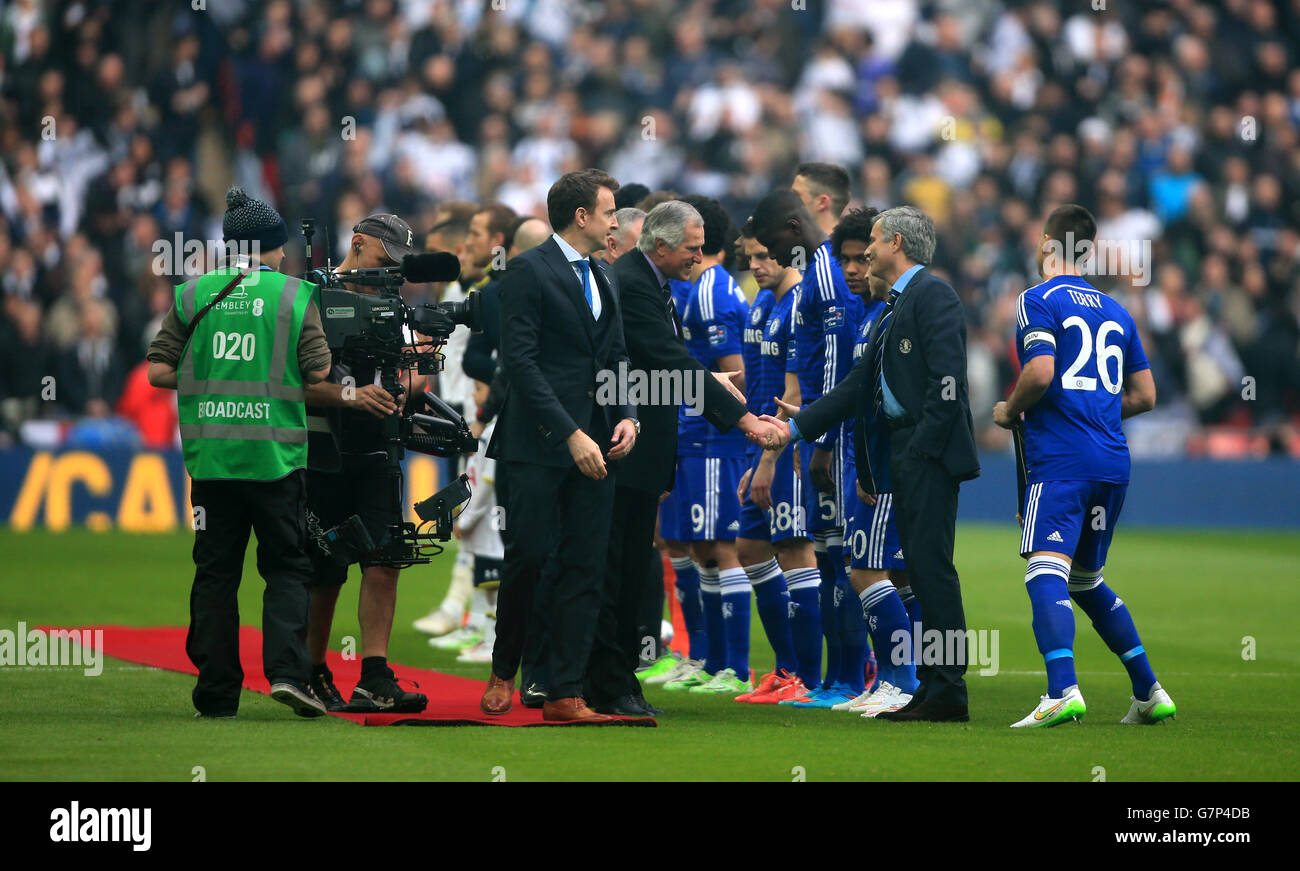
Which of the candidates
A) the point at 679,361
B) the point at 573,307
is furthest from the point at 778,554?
the point at 573,307

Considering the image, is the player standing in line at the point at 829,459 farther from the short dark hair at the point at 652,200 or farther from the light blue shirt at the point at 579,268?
the light blue shirt at the point at 579,268

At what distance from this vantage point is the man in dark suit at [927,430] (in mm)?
8336

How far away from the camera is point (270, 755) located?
276 inches

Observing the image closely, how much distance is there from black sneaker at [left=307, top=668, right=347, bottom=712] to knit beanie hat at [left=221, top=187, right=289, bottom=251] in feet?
6.97

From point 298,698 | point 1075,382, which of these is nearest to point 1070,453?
point 1075,382

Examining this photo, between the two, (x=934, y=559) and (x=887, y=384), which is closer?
(x=934, y=559)

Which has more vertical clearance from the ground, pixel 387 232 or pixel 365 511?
pixel 387 232

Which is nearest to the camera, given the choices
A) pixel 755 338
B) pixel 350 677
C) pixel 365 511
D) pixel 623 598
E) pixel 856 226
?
pixel 365 511

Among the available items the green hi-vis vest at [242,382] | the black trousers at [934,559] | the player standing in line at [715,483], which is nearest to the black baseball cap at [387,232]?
the green hi-vis vest at [242,382]

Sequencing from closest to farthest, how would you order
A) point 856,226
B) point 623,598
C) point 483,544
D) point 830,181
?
point 623,598, point 856,226, point 830,181, point 483,544

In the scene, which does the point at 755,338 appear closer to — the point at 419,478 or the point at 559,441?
the point at 559,441

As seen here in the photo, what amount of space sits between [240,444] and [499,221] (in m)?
3.90

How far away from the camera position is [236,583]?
8.34 m

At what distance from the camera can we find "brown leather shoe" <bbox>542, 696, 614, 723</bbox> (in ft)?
26.7
